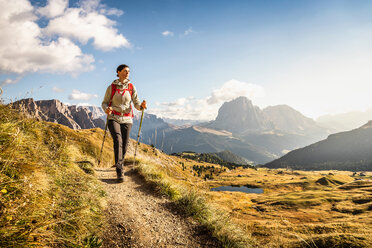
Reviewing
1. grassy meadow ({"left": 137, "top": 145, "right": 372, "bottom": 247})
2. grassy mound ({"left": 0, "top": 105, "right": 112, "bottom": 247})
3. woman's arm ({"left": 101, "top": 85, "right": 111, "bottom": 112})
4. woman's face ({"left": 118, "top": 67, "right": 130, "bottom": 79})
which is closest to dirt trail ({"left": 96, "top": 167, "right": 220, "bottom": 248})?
grassy mound ({"left": 0, "top": 105, "right": 112, "bottom": 247})

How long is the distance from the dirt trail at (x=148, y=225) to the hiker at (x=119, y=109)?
84.6 inches

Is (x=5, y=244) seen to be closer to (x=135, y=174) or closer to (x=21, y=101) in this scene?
(x=21, y=101)

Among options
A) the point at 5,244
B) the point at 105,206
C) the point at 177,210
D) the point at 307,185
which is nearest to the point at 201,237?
the point at 177,210

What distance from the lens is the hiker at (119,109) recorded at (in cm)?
912

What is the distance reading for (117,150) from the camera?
9.09 m

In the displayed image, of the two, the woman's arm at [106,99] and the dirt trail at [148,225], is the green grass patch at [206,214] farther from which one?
the woman's arm at [106,99]

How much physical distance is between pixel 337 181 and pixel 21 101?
9006 inches

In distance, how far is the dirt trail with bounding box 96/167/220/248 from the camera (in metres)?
4.63

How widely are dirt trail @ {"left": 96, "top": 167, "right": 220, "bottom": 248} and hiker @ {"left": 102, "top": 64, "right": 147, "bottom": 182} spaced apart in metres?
2.15

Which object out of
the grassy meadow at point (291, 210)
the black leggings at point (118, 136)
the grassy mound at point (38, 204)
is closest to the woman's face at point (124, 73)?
the black leggings at point (118, 136)

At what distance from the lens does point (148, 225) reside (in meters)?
5.46

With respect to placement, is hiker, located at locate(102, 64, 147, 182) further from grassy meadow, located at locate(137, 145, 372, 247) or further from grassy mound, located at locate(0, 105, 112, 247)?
grassy mound, located at locate(0, 105, 112, 247)

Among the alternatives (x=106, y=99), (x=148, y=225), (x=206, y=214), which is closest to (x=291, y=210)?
(x=206, y=214)

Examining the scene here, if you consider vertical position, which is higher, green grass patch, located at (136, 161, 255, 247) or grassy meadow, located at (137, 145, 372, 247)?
green grass patch, located at (136, 161, 255, 247)
